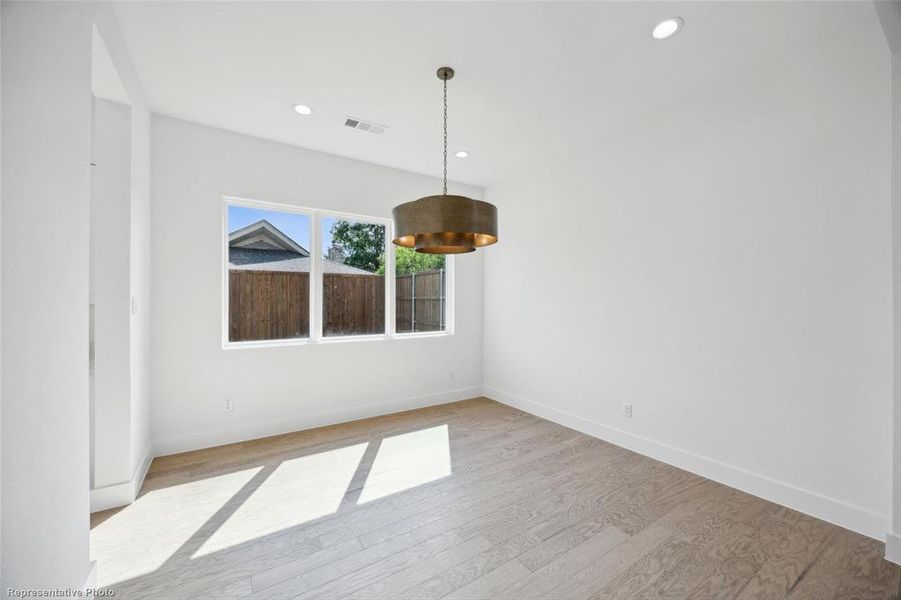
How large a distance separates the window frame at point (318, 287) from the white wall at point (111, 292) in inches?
39.1

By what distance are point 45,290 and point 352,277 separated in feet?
9.00

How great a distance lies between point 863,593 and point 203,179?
4.88m

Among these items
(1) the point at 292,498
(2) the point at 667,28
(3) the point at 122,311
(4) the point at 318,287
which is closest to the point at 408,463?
(1) the point at 292,498

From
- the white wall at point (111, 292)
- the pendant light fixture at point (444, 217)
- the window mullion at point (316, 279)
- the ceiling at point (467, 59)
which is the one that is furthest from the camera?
the window mullion at point (316, 279)

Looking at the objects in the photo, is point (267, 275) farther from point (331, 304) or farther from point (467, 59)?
point (467, 59)

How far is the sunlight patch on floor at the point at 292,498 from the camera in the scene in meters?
2.06

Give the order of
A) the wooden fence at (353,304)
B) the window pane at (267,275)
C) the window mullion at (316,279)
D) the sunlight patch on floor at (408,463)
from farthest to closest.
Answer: the wooden fence at (353,304) < the window mullion at (316,279) < the window pane at (267,275) < the sunlight patch on floor at (408,463)

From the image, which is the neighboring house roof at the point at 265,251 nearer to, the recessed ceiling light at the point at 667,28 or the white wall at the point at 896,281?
the recessed ceiling light at the point at 667,28

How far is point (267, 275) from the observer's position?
142 inches

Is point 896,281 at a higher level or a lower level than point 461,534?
higher

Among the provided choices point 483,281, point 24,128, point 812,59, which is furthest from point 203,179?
point 812,59

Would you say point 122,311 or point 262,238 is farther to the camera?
point 262,238

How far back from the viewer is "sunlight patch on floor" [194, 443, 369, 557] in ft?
6.77

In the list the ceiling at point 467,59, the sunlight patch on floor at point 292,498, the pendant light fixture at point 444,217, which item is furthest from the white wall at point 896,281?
the sunlight patch on floor at point 292,498
